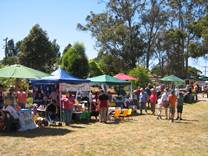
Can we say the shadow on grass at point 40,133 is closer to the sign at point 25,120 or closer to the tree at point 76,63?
the sign at point 25,120

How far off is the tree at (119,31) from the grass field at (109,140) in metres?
37.7

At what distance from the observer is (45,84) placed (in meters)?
20.6

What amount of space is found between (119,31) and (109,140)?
41644 millimetres

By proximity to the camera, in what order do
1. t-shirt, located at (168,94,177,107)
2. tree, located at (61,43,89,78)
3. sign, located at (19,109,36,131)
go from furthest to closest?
tree, located at (61,43,89,78)
t-shirt, located at (168,94,177,107)
sign, located at (19,109,36,131)

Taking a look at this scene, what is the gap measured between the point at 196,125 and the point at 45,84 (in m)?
7.28

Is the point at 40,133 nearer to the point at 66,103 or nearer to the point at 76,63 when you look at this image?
the point at 66,103

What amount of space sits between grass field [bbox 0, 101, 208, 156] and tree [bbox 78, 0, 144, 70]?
3769 centimetres

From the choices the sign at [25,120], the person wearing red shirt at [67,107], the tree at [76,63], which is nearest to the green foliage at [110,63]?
the tree at [76,63]

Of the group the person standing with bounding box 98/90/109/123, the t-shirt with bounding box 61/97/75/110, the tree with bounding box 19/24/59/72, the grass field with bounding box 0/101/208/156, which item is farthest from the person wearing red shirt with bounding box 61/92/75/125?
the tree with bounding box 19/24/59/72

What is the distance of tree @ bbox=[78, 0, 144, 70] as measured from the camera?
181 feet

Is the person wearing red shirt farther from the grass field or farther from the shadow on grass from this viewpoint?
the shadow on grass

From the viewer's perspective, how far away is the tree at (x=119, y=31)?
5522cm

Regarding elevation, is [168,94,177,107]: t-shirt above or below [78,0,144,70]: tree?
below

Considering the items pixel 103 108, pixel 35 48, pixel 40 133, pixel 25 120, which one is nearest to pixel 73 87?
pixel 103 108
